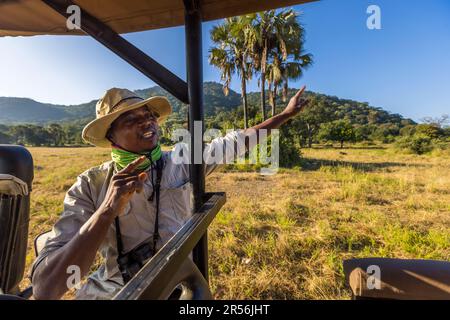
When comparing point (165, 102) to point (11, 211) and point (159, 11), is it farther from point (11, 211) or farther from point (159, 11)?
point (11, 211)

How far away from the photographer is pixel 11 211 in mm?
1460

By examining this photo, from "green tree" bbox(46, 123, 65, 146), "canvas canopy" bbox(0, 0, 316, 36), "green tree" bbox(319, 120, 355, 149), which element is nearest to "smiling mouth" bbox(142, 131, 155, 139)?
"canvas canopy" bbox(0, 0, 316, 36)

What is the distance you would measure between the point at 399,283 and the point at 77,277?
1392 millimetres

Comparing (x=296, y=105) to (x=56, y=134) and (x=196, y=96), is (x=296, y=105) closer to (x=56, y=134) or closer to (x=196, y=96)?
(x=196, y=96)

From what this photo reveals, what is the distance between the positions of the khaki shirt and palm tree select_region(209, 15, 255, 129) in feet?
42.7

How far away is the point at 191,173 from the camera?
Answer: 148cm

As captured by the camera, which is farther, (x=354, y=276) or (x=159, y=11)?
(x=159, y=11)

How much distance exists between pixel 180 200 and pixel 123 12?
1.27 meters

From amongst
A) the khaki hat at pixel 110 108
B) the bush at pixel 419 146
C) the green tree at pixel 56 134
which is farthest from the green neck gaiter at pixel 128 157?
the green tree at pixel 56 134

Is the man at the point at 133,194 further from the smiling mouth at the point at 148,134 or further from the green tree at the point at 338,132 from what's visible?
the green tree at the point at 338,132

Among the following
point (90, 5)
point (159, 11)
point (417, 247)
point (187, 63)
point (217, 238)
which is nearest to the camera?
point (187, 63)

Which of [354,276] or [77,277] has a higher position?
[77,277]

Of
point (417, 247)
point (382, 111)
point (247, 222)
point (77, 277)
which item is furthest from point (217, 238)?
point (382, 111)

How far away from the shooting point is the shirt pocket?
1.65 metres
